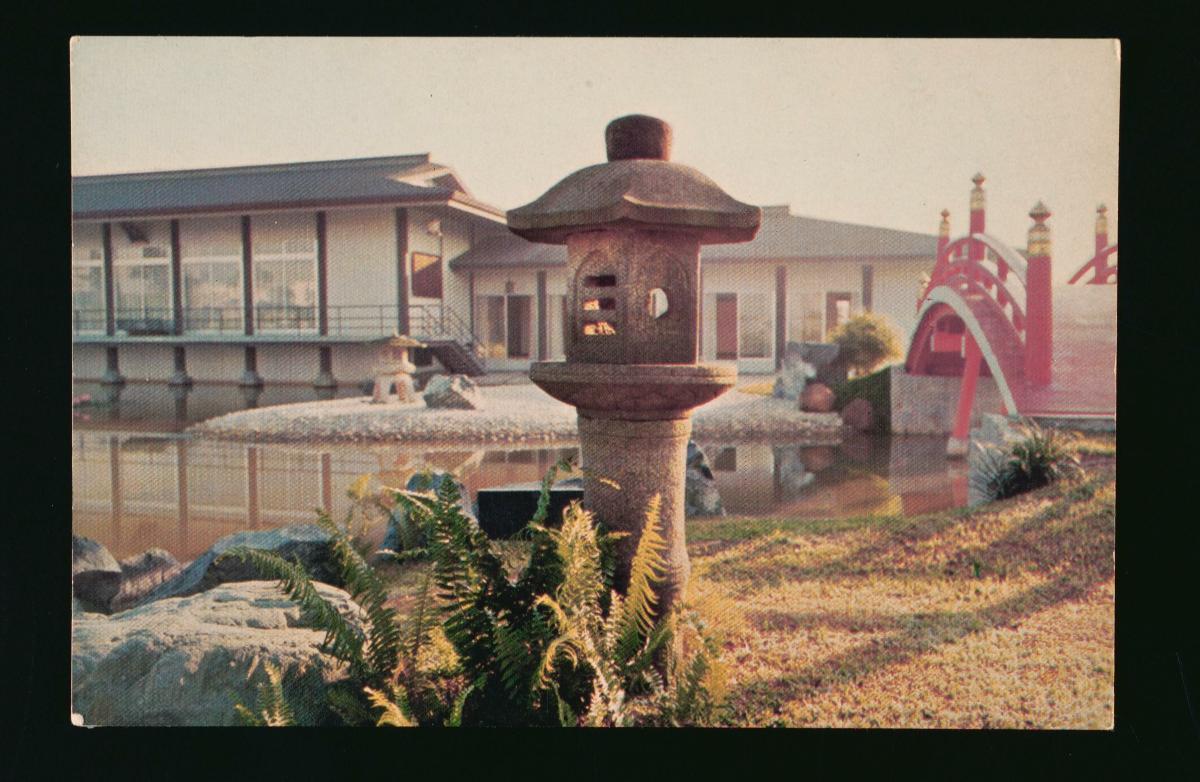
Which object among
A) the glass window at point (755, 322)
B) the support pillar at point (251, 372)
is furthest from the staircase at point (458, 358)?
the glass window at point (755, 322)

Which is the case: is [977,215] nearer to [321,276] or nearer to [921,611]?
[921,611]

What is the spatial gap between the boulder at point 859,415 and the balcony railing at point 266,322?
6657 millimetres

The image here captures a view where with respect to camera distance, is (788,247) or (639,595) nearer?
(639,595)

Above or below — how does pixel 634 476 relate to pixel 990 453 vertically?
above

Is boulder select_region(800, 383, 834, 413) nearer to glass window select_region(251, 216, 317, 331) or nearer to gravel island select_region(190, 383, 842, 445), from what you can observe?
gravel island select_region(190, 383, 842, 445)

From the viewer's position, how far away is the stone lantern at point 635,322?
332cm

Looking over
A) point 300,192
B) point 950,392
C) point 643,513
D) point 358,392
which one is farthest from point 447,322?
point 643,513

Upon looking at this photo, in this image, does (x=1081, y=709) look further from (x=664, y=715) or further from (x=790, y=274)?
(x=790, y=274)

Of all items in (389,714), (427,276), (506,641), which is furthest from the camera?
(427,276)

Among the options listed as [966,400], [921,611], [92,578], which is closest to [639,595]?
[921,611]

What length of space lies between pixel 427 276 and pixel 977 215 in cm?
898

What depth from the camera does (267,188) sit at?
1298 cm

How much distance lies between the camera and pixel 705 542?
5398 mm

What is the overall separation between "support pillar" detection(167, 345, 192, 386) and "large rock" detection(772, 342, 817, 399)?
9.78m
